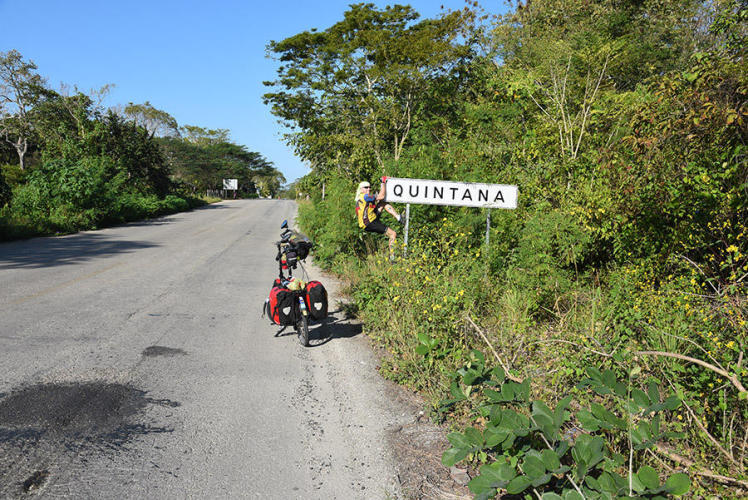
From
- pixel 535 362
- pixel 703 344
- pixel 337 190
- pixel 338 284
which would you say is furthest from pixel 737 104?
→ pixel 337 190

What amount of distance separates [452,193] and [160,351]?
13.8 ft

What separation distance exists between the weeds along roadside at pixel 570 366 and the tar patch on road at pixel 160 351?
233 centimetres

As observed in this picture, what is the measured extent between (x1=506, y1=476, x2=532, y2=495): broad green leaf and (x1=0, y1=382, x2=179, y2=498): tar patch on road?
8.65ft

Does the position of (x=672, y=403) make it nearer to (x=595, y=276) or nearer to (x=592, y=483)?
(x=592, y=483)

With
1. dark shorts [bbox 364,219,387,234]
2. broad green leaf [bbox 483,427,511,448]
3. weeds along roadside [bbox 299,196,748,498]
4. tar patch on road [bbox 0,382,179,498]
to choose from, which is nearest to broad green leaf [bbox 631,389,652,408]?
weeds along roadside [bbox 299,196,748,498]

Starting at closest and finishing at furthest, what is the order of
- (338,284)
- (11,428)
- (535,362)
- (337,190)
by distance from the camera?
(11,428) → (535,362) → (338,284) → (337,190)

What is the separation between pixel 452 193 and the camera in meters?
6.76

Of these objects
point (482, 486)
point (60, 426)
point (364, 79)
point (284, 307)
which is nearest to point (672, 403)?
point (482, 486)

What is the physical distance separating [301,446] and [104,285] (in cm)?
686

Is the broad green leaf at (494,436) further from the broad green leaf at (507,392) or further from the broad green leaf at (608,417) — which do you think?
the broad green leaf at (608,417)

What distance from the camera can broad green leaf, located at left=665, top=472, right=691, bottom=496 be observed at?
6.02 feet

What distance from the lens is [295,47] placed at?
83.1ft

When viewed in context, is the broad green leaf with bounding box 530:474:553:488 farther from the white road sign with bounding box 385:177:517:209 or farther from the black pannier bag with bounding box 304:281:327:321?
the white road sign with bounding box 385:177:517:209

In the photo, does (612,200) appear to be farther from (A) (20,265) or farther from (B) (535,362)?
(A) (20,265)
